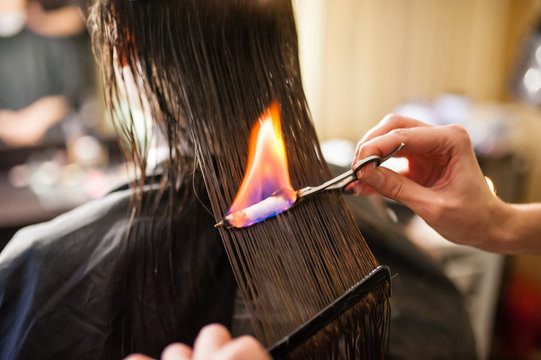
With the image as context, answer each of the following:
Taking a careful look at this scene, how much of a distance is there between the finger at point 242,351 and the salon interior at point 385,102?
1.35m

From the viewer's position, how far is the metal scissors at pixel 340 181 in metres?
0.53

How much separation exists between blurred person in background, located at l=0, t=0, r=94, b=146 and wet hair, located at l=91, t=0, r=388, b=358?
1405 millimetres

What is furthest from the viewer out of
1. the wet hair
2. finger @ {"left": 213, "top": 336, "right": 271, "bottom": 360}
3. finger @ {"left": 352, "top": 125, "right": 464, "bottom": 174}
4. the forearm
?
the forearm

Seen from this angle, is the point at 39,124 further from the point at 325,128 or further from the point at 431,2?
the point at 431,2

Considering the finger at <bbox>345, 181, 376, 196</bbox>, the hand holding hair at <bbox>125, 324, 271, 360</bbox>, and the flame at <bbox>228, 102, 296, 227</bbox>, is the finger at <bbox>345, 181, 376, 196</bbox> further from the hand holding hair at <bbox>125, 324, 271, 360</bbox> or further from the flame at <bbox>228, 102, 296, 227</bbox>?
the hand holding hair at <bbox>125, 324, 271, 360</bbox>

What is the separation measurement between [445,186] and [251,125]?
358 mm

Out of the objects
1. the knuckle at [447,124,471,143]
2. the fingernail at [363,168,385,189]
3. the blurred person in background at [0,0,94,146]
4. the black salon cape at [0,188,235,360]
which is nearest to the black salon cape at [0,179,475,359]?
the black salon cape at [0,188,235,360]

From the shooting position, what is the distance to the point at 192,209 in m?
0.77

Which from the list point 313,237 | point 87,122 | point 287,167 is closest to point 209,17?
point 287,167

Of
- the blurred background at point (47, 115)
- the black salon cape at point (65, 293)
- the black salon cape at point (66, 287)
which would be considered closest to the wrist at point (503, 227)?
the black salon cape at point (66, 287)

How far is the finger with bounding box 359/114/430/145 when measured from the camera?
0.66 metres

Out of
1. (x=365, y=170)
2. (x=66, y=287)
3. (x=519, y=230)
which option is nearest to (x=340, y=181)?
(x=365, y=170)

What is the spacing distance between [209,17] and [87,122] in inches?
66.8

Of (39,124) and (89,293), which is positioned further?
(39,124)
